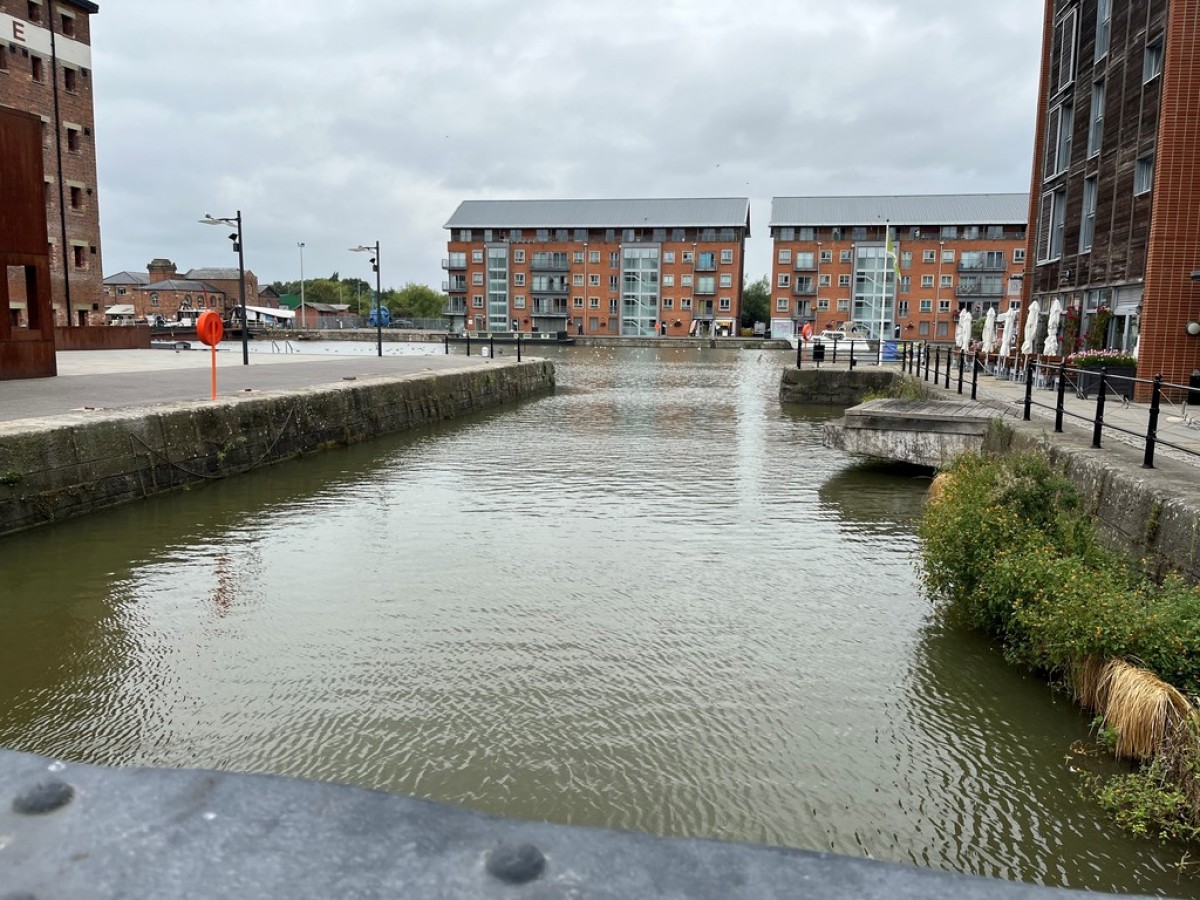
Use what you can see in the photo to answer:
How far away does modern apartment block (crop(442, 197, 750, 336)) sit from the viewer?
99.0 meters

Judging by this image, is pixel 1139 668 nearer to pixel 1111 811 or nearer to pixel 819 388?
pixel 1111 811

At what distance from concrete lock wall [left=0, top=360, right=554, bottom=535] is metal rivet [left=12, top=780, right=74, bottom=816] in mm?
10117

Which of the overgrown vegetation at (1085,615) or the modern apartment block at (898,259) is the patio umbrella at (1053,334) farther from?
the modern apartment block at (898,259)

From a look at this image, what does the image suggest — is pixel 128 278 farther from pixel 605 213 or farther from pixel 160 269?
pixel 605 213

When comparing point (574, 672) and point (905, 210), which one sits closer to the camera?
point (574, 672)

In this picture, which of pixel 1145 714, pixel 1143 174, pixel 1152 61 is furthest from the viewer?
pixel 1143 174

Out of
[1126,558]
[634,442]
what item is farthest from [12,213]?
[1126,558]

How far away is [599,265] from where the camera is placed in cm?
10175

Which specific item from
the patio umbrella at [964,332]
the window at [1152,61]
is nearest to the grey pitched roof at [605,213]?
the patio umbrella at [964,332]

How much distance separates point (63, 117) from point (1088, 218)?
41.8 m

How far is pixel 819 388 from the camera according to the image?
28.1m

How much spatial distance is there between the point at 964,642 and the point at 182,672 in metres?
5.61

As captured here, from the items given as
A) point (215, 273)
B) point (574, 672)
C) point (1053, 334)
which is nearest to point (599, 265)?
point (215, 273)

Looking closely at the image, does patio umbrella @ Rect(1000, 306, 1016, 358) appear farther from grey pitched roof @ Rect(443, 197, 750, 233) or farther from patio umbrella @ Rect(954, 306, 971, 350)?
grey pitched roof @ Rect(443, 197, 750, 233)
